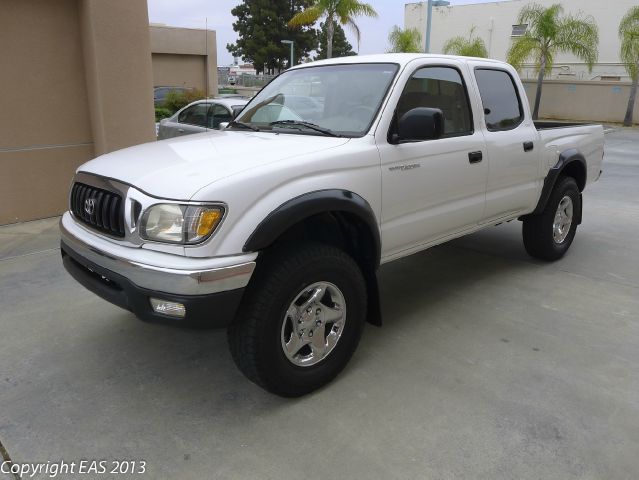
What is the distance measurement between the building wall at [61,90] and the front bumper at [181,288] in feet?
14.9

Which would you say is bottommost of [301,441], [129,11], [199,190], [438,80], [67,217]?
[301,441]

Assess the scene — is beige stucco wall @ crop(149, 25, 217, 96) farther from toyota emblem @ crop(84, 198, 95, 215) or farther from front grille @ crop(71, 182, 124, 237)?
toyota emblem @ crop(84, 198, 95, 215)

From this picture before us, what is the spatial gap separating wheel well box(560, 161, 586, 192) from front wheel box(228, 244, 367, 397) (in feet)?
10.3

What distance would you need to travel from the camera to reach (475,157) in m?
4.05

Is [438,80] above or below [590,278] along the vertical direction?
above

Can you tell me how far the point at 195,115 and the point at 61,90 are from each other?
11.0ft

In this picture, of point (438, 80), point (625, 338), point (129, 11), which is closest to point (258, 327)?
point (438, 80)

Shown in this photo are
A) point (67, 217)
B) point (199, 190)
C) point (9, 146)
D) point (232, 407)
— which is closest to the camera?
point (199, 190)

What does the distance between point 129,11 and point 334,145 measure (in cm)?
509

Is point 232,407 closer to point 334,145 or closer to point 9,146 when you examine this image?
point 334,145

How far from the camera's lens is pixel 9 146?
21.0 ft

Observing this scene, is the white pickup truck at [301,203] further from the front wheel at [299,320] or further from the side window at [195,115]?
the side window at [195,115]

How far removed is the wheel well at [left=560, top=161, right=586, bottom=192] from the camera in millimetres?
5360

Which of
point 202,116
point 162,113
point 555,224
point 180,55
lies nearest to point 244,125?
point 555,224
